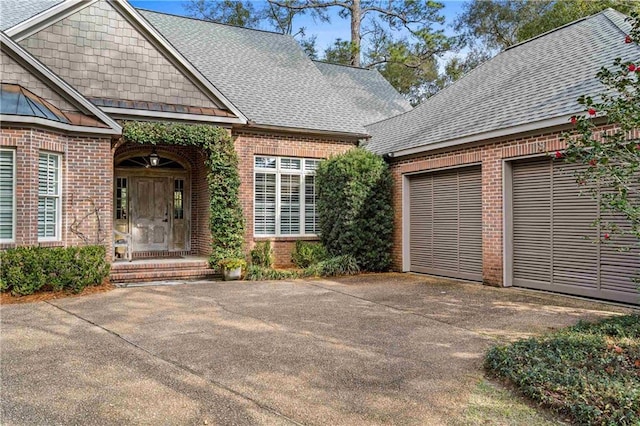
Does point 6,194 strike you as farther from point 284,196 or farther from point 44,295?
point 284,196

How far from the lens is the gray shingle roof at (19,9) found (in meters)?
11.5

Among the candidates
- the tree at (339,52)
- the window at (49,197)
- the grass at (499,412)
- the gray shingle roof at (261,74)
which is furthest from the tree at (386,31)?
the grass at (499,412)

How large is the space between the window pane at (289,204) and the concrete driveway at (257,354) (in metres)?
4.32

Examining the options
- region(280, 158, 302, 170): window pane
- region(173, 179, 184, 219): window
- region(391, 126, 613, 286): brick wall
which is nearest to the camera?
region(391, 126, 613, 286): brick wall

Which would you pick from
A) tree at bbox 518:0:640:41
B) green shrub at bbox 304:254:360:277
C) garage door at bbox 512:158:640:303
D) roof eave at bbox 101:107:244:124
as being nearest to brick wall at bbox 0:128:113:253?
roof eave at bbox 101:107:244:124

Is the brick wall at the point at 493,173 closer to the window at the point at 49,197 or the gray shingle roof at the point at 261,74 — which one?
the gray shingle roof at the point at 261,74

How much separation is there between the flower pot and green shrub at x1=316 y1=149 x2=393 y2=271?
2.52m

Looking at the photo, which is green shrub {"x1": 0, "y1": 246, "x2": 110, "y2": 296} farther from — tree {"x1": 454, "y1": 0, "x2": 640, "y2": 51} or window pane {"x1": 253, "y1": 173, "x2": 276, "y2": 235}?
tree {"x1": 454, "y1": 0, "x2": 640, "y2": 51}

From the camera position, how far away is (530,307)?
743 cm

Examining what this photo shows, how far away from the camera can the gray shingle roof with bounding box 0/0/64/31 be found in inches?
452

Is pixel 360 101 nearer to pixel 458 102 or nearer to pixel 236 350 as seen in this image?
pixel 458 102

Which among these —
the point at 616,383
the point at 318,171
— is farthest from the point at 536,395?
the point at 318,171

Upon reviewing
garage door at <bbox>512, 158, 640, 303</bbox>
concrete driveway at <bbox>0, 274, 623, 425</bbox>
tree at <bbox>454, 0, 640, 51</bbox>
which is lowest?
concrete driveway at <bbox>0, 274, 623, 425</bbox>

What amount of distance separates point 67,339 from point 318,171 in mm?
8006
